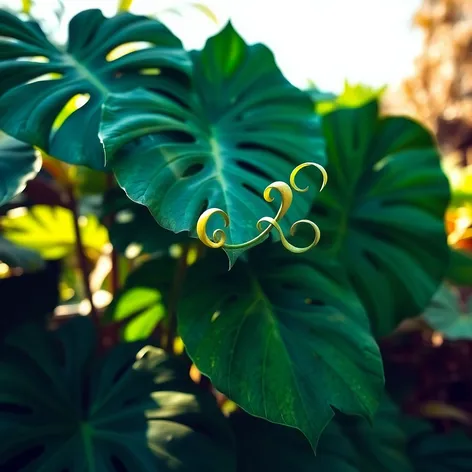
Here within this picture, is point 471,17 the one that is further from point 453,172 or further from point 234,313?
point 234,313

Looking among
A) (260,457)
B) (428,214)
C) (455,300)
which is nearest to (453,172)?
(455,300)

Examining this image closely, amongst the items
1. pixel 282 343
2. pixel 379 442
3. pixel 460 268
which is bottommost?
pixel 379 442

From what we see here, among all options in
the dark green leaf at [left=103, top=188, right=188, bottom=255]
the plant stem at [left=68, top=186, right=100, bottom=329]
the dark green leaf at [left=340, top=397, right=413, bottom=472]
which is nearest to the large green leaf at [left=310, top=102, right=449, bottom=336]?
the dark green leaf at [left=340, top=397, right=413, bottom=472]

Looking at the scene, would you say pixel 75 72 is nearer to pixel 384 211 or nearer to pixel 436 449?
pixel 384 211

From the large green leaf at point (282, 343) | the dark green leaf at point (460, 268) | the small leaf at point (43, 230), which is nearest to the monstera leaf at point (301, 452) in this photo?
the large green leaf at point (282, 343)

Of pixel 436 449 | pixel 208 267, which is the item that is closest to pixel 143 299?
pixel 208 267

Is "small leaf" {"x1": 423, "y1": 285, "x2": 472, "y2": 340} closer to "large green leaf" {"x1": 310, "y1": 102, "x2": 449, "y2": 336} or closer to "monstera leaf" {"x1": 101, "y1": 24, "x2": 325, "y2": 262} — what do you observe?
"large green leaf" {"x1": 310, "y1": 102, "x2": 449, "y2": 336}

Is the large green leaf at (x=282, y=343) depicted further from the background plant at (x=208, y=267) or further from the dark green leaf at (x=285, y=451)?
the dark green leaf at (x=285, y=451)
